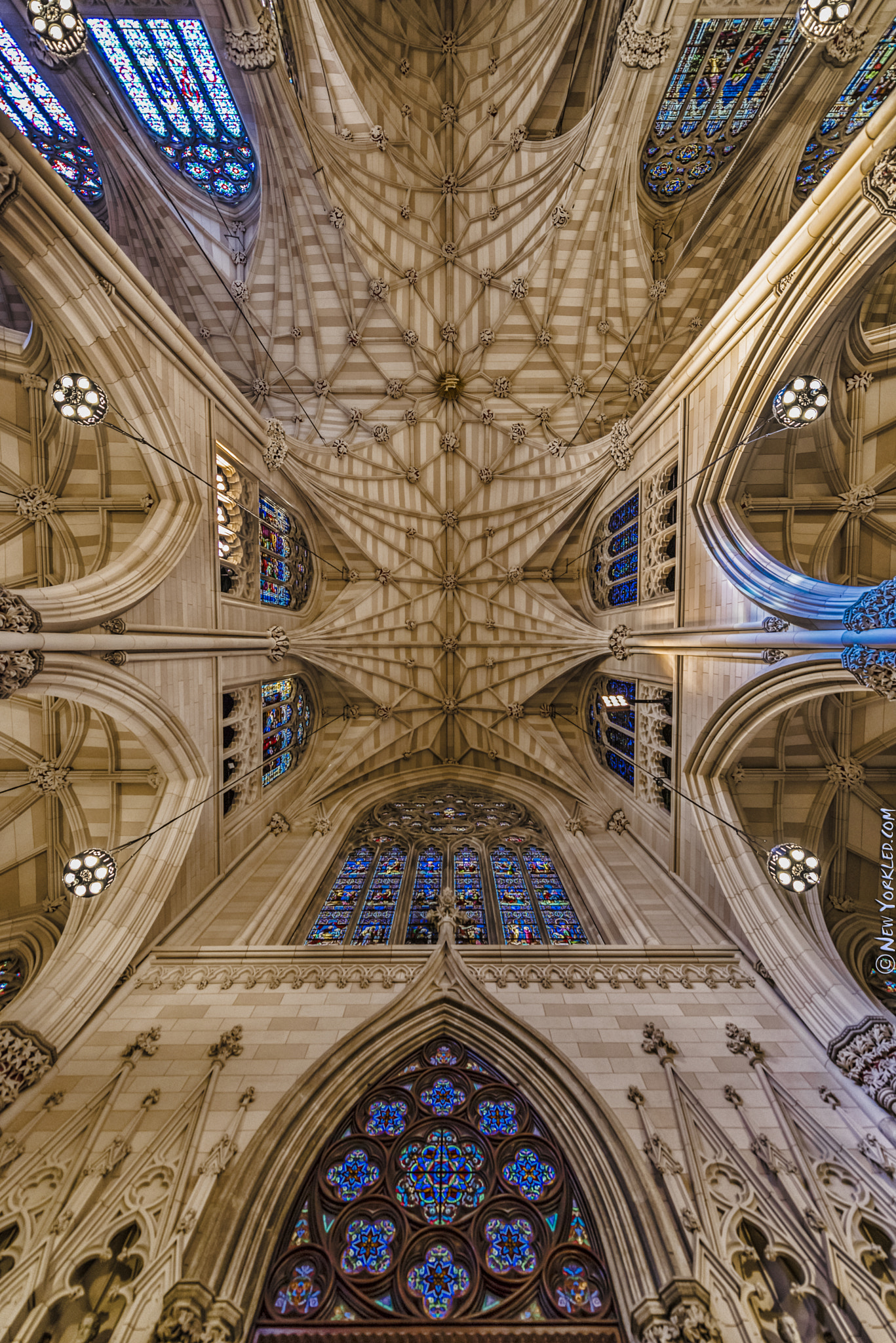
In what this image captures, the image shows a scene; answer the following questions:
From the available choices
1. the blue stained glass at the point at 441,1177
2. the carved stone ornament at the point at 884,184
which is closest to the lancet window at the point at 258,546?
A: the blue stained glass at the point at 441,1177

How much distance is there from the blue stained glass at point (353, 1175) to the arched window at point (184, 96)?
64.5ft

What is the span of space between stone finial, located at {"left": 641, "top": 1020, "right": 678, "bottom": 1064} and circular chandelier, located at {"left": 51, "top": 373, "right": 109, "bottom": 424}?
409 inches

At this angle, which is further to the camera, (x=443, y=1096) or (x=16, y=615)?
(x=443, y=1096)

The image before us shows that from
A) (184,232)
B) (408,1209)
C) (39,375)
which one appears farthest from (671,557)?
(184,232)

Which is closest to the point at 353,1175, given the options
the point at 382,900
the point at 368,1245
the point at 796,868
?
the point at 368,1245

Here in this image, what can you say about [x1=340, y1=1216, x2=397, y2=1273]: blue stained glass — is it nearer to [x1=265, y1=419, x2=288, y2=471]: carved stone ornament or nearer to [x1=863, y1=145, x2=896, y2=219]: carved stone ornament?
[x1=863, y1=145, x2=896, y2=219]: carved stone ornament

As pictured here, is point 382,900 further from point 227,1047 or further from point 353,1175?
point 353,1175

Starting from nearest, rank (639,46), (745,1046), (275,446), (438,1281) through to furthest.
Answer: (438,1281)
(745,1046)
(639,46)
(275,446)

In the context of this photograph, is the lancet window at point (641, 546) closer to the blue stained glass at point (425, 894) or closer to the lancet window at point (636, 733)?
the lancet window at point (636, 733)

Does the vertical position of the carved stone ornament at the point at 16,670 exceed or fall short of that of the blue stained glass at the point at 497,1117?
it exceeds it

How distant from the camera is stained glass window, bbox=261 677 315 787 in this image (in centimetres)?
1292

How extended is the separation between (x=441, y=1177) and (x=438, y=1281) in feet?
2.61

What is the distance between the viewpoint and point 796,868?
6.08m

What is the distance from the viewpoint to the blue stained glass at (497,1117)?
21.1 feet
